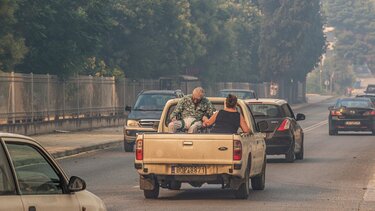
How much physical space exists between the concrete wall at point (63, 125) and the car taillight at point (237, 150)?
23.0 meters

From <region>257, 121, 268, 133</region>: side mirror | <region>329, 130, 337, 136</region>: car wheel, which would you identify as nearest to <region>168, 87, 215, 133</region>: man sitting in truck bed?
<region>257, 121, 268, 133</region>: side mirror

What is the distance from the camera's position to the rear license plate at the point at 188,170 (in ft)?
61.0

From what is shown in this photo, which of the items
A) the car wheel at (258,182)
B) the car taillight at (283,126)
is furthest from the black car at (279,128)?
the car wheel at (258,182)

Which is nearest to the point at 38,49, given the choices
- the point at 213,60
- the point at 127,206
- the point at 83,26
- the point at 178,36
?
the point at 83,26

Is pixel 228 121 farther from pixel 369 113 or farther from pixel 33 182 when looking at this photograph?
pixel 369 113

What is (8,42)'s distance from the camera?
1759 inches

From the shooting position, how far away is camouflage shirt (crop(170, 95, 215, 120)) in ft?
68.0

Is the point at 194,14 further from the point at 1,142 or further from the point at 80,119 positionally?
the point at 1,142

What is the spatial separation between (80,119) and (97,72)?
14.2m

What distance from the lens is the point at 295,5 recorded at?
371 feet

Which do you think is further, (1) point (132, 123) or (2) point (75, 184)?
(1) point (132, 123)

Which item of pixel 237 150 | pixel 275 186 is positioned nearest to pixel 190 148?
pixel 237 150

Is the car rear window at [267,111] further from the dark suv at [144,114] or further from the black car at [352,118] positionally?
the black car at [352,118]

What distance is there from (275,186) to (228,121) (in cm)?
273
